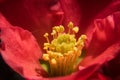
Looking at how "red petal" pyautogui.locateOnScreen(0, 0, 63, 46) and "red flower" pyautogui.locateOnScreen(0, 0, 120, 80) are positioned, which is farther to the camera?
"red petal" pyautogui.locateOnScreen(0, 0, 63, 46)

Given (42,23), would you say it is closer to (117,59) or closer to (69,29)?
(69,29)

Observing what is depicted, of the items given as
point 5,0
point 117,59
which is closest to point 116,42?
point 117,59

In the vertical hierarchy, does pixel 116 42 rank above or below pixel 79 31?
below

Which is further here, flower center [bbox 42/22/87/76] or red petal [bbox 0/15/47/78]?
flower center [bbox 42/22/87/76]

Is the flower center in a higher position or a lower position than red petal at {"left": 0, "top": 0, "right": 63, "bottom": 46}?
lower
